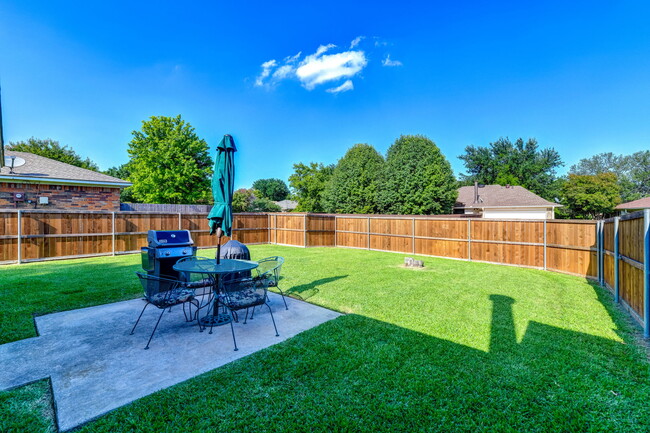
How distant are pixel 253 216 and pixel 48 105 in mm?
14133

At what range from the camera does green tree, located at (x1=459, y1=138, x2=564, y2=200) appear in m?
39.1

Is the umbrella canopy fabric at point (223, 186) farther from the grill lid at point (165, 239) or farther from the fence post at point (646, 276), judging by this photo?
the fence post at point (646, 276)

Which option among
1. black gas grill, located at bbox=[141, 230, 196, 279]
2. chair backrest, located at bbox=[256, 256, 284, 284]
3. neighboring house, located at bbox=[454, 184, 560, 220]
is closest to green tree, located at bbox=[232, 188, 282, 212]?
neighboring house, located at bbox=[454, 184, 560, 220]

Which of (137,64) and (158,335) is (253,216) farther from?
(158,335)

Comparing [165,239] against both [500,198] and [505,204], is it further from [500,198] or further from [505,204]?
[500,198]

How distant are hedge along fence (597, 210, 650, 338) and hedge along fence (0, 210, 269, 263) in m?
14.3

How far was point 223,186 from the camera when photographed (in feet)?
14.2

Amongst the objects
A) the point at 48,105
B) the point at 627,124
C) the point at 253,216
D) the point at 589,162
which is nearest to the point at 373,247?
the point at 253,216

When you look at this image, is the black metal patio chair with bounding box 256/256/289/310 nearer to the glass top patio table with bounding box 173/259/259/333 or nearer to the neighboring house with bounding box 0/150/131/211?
the glass top patio table with bounding box 173/259/259/333

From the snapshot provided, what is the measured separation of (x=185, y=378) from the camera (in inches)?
110

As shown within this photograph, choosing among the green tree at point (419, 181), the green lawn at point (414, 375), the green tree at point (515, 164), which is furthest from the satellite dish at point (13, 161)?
the green tree at point (515, 164)

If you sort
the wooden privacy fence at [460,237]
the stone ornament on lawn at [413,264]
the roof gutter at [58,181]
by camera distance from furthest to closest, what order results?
1. the roof gutter at [58,181]
2. the stone ornament on lawn at [413,264]
3. the wooden privacy fence at [460,237]

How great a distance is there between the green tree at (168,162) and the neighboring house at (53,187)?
1169 centimetres

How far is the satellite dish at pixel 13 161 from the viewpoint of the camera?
12.0m
